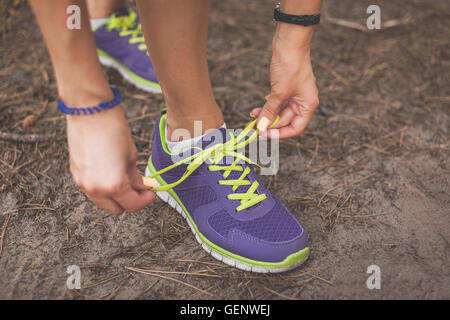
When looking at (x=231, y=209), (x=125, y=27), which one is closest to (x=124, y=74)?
(x=125, y=27)

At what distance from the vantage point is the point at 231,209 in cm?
137

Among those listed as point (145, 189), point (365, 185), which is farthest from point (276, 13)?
point (365, 185)

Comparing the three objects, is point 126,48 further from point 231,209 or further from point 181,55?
point 231,209

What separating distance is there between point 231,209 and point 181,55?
1.84ft

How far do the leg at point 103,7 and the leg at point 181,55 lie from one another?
1183 millimetres

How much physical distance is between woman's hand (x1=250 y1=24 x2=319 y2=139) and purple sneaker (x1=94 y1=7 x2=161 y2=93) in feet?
3.35

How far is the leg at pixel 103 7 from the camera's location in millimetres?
2195

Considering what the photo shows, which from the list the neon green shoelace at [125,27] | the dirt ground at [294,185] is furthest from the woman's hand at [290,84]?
the neon green shoelace at [125,27]

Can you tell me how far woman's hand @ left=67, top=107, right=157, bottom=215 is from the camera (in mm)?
942

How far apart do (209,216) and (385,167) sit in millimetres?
892

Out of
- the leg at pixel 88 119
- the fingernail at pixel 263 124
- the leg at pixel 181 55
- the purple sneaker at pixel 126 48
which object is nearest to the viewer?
the leg at pixel 88 119

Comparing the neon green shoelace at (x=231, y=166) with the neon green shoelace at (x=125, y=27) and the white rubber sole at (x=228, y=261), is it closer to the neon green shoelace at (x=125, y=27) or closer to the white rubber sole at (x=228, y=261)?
the white rubber sole at (x=228, y=261)

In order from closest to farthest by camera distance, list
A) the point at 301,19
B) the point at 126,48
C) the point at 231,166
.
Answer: the point at 301,19 → the point at 231,166 → the point at 126,48

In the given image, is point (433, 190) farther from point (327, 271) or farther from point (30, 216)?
point (30, 216)
